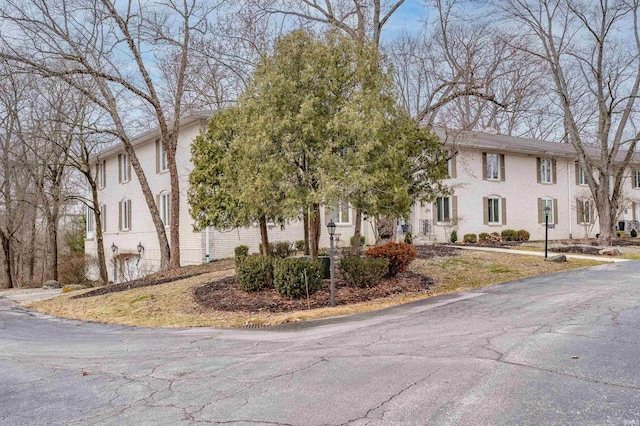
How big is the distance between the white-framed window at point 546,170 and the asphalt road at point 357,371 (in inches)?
786

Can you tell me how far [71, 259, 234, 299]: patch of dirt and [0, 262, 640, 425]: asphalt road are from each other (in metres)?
5.79

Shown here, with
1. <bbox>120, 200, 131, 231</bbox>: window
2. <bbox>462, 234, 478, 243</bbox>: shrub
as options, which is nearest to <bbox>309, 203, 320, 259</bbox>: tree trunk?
<bbox>462, 234, 478, 243</bbox>: shrub

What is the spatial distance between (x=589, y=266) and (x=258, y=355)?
39.5 ft

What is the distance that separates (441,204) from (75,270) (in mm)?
18126

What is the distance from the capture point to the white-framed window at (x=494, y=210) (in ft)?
Result: 83.9

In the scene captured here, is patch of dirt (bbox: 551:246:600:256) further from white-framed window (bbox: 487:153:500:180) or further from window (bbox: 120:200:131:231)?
window (bbox: 120:200:131:231)

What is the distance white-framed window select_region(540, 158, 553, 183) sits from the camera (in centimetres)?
2730

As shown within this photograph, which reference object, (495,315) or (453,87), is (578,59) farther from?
(495,315)

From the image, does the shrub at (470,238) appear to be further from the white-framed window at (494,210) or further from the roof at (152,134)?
the roof at (152,134)

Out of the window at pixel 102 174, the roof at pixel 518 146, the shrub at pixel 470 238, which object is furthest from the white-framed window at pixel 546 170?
the window at pixel 102 174

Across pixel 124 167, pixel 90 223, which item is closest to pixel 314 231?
pixel 124 167

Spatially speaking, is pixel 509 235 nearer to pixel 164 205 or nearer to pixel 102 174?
pixel 164 205

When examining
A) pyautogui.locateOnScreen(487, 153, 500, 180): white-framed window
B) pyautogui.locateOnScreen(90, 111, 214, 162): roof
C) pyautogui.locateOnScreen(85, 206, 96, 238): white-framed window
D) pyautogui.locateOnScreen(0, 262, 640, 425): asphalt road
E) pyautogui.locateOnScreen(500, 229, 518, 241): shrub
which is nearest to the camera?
pyautogui.locateOnScreen(0, 262, 640, 425): asphalt road

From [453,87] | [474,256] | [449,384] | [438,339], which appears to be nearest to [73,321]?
[438,339]
